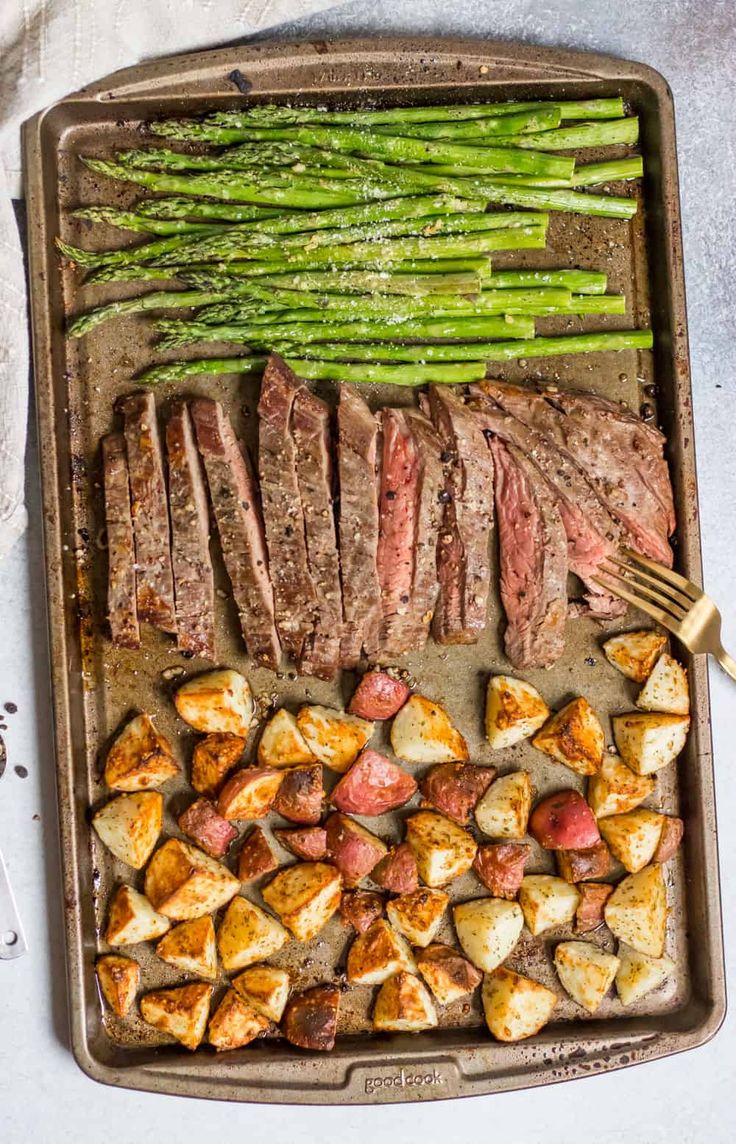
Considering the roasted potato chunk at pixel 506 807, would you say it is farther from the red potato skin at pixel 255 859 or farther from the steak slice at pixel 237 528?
the steak slice at pixel 237 528

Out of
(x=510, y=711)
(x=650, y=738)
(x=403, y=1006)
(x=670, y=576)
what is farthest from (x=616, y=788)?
(x=403, y=1006)

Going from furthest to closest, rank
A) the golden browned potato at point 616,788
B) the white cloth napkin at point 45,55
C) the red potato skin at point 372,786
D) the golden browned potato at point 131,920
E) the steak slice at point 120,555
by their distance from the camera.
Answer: the golden browned potato at point 616,788 < the red potato skin at point 372,786 < the golden browned potato at point 131,920 < the steak slice at point 120,555 < the white cloth napkin at point 45,55

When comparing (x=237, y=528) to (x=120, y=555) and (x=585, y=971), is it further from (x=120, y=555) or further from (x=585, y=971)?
(x=585, y=971)

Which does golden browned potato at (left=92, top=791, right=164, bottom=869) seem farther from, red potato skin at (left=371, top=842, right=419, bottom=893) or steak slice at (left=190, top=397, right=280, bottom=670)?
red potato skin at (left=371, top=842, right=419, bottom=893)

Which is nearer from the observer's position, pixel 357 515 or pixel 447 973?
pixel 357 515

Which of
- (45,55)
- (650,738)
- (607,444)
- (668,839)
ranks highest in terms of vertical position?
(45,55)

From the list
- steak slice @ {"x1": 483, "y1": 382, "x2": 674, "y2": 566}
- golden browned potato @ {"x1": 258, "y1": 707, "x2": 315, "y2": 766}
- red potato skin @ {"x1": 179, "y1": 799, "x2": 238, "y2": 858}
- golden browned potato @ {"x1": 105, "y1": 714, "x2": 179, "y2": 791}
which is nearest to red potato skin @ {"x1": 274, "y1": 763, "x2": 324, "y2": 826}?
golden browned potato @ {"x1": 258, "y1": 707, "x2": 315, "y2": 766}

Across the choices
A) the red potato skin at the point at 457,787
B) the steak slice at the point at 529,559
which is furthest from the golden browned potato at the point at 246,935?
the steak slice at the point at 529,559
